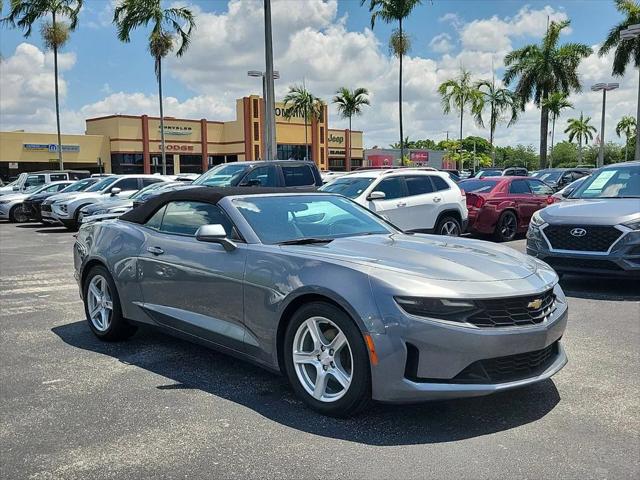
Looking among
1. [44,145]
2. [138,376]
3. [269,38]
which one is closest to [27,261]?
[138,376]

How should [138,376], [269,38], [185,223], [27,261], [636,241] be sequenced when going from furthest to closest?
[269,38]
[27,261]
[636,241]
[185,223]
[138,376]

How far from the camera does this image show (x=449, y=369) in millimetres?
3555

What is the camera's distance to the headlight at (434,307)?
3562mm

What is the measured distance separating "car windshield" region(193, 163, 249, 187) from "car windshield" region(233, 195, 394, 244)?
8.00 m

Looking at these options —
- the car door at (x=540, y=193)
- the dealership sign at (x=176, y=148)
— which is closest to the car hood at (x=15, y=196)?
the car door at (x=540, y=193)

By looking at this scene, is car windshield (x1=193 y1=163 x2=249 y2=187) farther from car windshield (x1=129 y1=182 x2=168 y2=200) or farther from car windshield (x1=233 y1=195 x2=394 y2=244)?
car windshield (x1=233 y1=195 x2=394 y2=244)

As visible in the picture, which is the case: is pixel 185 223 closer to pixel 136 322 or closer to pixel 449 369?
pixel 136 322

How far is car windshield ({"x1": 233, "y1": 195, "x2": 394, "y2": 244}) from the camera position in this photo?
471 cm

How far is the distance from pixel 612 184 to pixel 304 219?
19.5 feet

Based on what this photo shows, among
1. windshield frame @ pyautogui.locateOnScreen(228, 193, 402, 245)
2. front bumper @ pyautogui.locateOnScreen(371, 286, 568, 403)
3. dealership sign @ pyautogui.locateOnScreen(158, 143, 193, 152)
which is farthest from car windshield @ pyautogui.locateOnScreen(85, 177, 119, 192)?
dealership sign @ pyautogui.locateOnScreen(158, 143, 193, 152)

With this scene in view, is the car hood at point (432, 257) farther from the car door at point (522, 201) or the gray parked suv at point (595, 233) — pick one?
→ the car door at point (522, 201)

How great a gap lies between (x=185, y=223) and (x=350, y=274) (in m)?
2.01

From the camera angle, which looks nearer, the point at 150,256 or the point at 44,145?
the point at 150,256

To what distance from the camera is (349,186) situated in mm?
12344
